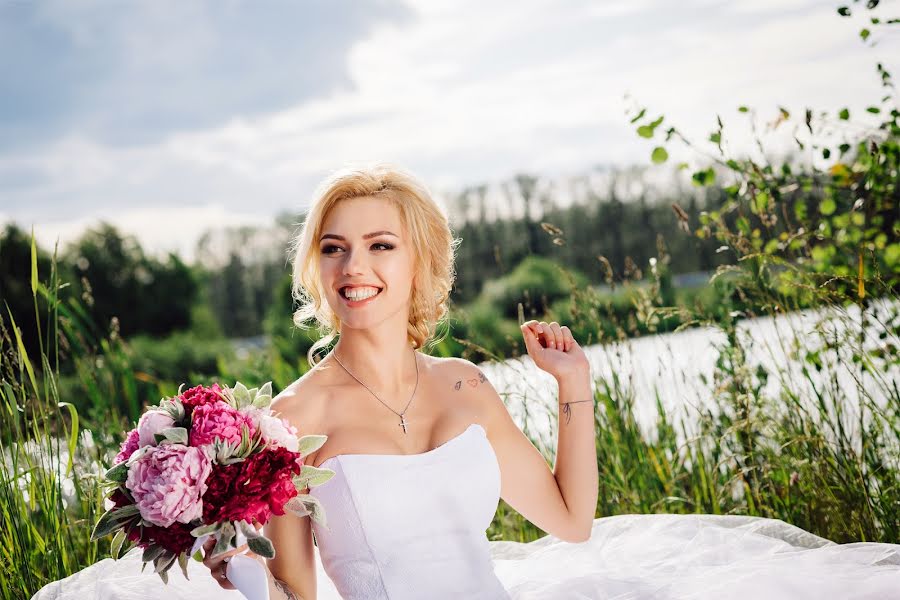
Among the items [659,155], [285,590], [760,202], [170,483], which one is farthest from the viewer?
[659,155]

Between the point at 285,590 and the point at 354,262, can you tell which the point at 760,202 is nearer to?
the point at 354,262

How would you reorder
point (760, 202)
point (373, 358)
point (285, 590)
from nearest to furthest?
point (285, 590), point (373, 358), point (760, 202)

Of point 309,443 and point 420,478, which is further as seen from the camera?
point 420,478

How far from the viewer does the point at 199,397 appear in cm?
175

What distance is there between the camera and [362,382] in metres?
2.35

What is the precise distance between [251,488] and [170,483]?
0.15 m

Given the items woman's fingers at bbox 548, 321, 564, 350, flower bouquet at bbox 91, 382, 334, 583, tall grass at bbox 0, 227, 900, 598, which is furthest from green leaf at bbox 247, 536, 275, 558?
tall grass at bbox 0, 227, 900, 598

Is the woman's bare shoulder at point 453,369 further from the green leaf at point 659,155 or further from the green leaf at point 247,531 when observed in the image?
the green leaf at point 659,155

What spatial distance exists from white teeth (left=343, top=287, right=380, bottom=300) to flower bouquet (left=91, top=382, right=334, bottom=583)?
1.86ft

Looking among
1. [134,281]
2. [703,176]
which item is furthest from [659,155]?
[134,281]

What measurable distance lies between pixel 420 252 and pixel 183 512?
3.42 feet

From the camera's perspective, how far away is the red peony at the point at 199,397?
1.74 metres

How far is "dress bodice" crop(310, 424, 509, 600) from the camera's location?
212cm

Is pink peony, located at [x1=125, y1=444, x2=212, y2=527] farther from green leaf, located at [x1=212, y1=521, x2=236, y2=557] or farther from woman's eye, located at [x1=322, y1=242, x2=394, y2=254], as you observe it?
woman's eye, located at [x1=322, y1=242, x2=394, y2=254]
